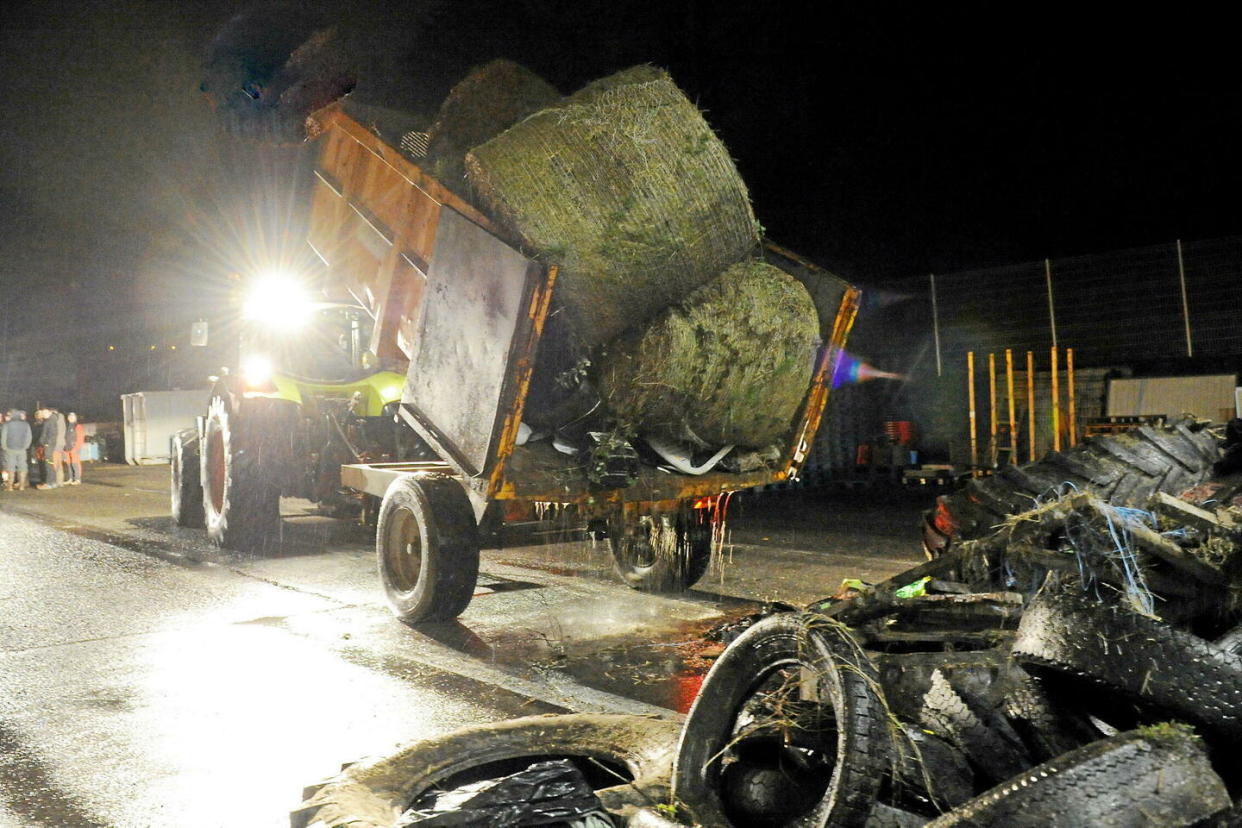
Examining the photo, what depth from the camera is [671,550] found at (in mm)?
7543

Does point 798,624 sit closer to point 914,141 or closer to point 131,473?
point 914,141

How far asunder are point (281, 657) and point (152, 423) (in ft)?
74.0

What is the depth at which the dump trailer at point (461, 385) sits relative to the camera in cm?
575

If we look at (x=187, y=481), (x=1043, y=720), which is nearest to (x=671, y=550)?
(x=1043, y=720)

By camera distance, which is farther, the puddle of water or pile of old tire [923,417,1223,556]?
pile of old tire [923,417,1223,556]

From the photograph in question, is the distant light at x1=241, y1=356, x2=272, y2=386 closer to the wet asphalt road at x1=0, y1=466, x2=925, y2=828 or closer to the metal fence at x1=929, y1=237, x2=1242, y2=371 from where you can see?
the wet asphalt road at x1=0, y1=466, x2=925, y2=828

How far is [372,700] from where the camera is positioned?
4.96 meters

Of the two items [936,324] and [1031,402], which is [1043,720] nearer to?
[1031,402]

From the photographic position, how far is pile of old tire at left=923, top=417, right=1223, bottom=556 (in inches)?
224

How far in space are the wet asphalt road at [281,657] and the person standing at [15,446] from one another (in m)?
9.43

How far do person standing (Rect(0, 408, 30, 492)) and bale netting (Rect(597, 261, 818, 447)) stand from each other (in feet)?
55.4

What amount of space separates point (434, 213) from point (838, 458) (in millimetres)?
11855

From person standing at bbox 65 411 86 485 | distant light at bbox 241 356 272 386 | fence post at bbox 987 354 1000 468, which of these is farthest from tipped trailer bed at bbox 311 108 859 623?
person standing at bbox 65 411 86 485

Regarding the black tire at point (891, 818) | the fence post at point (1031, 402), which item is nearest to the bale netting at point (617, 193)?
the black tire at point (891, 818)
